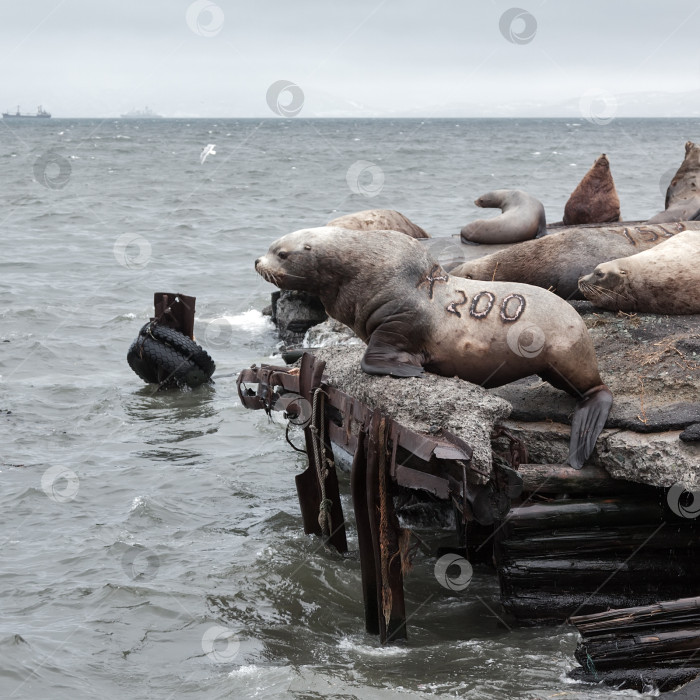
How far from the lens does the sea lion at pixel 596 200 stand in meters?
12.2

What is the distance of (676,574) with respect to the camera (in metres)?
5.69

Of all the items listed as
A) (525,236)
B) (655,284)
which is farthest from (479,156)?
(655,284)

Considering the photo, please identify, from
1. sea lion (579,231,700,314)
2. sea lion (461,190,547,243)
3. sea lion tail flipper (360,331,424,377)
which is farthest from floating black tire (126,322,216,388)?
sea lion tail flipper (360,331,424,377)

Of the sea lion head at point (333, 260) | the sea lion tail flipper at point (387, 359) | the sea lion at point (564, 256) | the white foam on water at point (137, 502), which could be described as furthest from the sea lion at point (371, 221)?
the sea lion tail flipper at point (387, 359)

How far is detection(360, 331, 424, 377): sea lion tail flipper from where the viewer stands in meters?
6.05

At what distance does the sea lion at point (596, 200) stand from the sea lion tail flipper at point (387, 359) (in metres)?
6.57

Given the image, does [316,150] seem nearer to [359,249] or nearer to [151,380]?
[151,380]

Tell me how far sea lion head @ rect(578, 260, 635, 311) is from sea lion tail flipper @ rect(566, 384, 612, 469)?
150 centimetres

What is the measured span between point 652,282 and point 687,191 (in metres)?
4.68

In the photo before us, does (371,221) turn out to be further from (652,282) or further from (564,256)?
(652,282)

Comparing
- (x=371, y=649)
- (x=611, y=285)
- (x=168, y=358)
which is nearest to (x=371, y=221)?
(x=168, y=358)

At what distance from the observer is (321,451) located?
639cm

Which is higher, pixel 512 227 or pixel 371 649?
pixel 512 227

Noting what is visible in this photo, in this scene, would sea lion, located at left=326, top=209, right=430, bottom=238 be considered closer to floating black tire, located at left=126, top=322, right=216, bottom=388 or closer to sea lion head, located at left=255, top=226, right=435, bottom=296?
floating black tire, located at left=126, top=322, right=216, bottom=388
